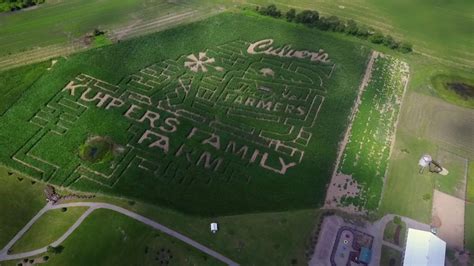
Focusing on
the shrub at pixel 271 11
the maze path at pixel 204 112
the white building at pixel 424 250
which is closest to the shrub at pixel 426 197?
the white building at pixel 424 250

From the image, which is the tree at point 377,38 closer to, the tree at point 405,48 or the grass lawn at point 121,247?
the tree at point 405,48

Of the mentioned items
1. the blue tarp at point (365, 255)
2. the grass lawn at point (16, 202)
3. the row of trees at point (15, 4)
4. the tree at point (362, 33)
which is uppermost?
the row of trees at point (15, 4)

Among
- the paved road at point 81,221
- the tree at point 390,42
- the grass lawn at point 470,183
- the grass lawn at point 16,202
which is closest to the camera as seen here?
the paved road at point 81,221

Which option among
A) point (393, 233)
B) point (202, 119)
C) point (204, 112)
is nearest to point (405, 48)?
point (393, 233)

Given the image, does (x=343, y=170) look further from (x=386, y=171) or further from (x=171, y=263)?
(x=171, y=263)

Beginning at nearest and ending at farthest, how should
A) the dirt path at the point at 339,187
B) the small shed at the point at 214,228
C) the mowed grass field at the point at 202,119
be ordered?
the small shed at the point at 214,228 → the dirt path at the point at 339,187 → the mowed grass field at the point at 202,119

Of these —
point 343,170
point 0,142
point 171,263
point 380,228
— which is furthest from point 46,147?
point 380,228

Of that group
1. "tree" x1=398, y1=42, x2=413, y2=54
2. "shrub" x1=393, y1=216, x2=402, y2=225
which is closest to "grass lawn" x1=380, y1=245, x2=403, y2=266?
"shrub" x1=393, y1=216, x2=402, y2=225

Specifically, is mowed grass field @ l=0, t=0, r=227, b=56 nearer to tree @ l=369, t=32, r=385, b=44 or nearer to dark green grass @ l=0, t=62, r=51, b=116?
dark green grass @ l=0, t=62, r=51, b=116
